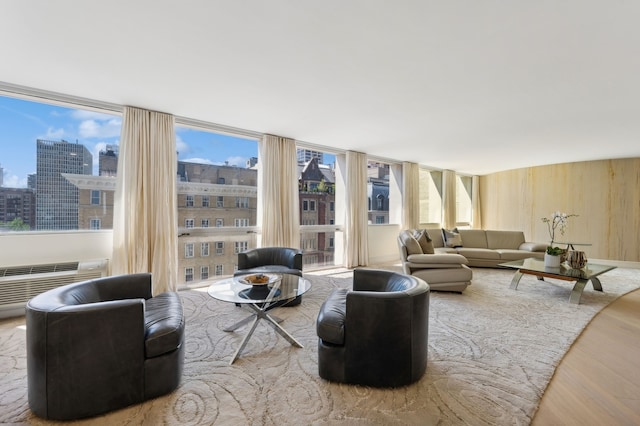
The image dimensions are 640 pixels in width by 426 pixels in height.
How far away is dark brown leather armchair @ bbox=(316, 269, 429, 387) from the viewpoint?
6.37 feet

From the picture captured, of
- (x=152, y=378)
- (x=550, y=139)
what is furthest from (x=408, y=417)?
(x=550, y=139)

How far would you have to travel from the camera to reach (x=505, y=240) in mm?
6777

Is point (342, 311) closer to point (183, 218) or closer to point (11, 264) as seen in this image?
point (183, 218)

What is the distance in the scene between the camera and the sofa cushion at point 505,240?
6.71 metres

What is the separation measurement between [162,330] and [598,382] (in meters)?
3.13

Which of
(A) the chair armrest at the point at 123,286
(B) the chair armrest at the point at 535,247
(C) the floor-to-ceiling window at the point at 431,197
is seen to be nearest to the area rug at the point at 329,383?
(A) the chair armrest at the point at 123,286

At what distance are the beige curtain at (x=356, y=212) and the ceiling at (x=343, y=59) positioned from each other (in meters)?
1.92

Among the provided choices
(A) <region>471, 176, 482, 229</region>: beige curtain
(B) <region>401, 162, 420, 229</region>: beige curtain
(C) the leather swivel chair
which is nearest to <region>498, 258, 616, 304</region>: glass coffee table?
(B) <region>401, 162, 420, 229</region>: beige curtain

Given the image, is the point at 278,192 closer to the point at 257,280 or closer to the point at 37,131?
the point at 257,280

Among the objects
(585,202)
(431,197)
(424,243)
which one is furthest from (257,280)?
(585,202)

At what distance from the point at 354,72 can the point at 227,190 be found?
119 inches

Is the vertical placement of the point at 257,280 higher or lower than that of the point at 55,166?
lower

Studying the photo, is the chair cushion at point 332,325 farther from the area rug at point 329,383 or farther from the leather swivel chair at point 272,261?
the leather swivel chair at point 272,261

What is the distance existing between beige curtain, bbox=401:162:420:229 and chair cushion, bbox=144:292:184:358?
636cm
